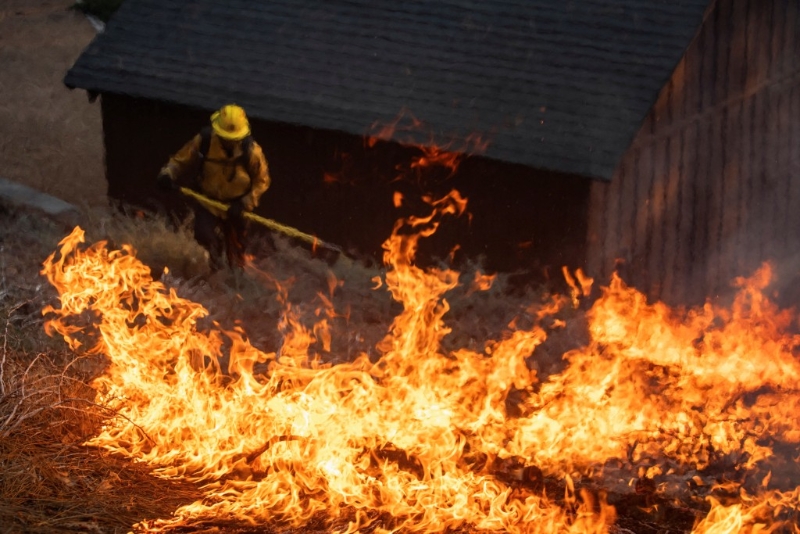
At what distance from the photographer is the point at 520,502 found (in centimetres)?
700

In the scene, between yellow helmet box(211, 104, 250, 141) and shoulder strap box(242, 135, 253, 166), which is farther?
shoulder strap box(242, 135, 253, 166)

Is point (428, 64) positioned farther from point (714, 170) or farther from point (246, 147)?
point (714, 170)

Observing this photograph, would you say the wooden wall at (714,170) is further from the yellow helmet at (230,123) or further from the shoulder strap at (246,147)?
the yellow helmet at (230,123)

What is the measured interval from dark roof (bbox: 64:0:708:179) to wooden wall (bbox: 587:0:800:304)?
725mm

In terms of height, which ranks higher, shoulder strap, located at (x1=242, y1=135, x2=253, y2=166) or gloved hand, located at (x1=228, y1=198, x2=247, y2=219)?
shoulder strap, located at (x1=242, y1=135, x2=253, y2=166)

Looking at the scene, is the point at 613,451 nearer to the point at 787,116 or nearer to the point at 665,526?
the point at 665,526

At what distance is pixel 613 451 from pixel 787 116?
7.80 meters

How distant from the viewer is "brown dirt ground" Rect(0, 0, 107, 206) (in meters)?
15.8

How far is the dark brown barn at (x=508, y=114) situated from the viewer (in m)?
11.7

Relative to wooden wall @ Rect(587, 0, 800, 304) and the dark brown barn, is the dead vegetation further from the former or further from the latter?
wooden wall @ Rect(587, 0, 800, 304)

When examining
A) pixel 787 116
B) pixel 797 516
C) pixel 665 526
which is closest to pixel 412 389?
pixel 665 526

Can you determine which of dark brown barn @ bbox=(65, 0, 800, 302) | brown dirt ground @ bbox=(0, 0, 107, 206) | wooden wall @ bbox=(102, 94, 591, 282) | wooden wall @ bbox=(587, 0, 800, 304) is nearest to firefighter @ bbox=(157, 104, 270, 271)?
dark brown barn @ bbox=(65, 0, 800, 302)

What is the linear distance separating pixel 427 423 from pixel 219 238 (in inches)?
181

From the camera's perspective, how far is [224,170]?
10.8m
